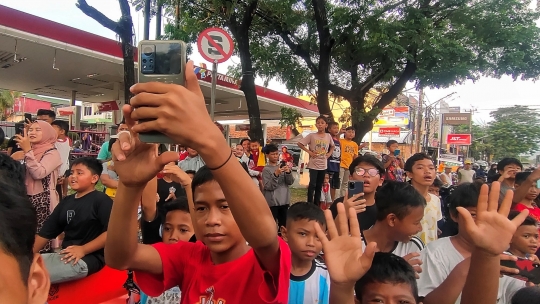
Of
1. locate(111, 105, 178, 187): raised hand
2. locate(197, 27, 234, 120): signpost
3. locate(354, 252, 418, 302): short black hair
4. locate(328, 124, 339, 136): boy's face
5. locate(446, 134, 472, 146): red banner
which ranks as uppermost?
locate(197, 27, 234, 120): signpost

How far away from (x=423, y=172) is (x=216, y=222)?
2.70 meters

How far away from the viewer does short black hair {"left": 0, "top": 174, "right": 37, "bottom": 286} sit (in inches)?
32.1

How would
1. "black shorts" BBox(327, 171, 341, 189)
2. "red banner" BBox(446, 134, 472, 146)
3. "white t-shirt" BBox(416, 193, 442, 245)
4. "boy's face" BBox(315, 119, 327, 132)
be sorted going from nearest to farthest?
1. "white t-shirt" BBox(416, 193, 442, 245)
2. "boy's face" BBox(315, 119, 327, 132)
3. "black shorts" BBox(327, 171, 341, 189)
4. "red banner" BBox(446, 134, 472, 146)

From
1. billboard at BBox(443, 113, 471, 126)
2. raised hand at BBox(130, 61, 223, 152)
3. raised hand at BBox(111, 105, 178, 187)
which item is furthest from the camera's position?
billboard at BBox(443, 113, 471, 126)

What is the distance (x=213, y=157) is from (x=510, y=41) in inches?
402

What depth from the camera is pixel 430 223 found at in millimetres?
3266

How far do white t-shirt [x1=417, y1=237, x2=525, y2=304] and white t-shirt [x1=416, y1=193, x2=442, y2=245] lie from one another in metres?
0.92

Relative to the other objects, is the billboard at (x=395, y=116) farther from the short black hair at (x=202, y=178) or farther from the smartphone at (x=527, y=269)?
the short black hair at (x=202, y=178)

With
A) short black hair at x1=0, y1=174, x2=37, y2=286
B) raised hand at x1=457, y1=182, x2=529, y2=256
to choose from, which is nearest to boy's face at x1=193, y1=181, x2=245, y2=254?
short black hair at x1=0, y1=174, x2=37, y2=286

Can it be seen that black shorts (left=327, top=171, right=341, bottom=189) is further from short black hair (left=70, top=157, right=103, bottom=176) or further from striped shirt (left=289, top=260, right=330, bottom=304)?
striped shirt (left=289, top=260, right=330, bottom=304)

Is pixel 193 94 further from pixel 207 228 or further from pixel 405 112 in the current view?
pixel 405 112

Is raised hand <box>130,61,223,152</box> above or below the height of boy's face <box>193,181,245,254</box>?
above

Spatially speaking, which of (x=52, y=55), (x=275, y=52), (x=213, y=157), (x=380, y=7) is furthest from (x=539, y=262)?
(x=52, y=55)

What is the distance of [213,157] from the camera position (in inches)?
38.1
